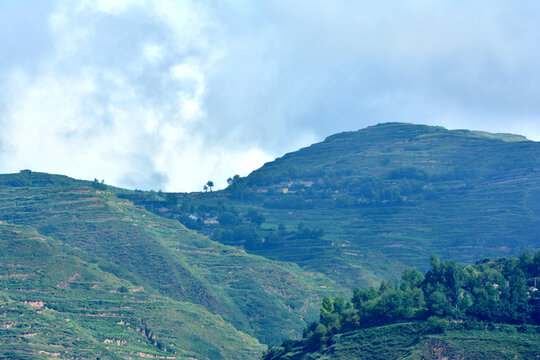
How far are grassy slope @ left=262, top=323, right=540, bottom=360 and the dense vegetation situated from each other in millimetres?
598

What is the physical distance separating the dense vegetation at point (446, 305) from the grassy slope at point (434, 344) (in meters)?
0.60

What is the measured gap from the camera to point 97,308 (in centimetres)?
18762

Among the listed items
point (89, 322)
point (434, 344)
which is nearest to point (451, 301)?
point (434, 344)

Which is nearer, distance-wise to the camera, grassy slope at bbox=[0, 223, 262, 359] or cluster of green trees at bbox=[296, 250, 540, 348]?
cluster of green trees at bbox=[296, 250, 540, 348]

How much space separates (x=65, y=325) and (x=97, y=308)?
13.3 metres

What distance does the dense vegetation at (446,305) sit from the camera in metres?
143

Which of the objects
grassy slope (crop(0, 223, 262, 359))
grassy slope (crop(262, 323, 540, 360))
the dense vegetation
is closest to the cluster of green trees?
the dense vegetation

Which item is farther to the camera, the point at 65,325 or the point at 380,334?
the point at 65,325

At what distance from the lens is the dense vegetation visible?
143 m

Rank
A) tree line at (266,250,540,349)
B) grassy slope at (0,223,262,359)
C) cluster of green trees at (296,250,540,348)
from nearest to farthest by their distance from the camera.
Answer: tree line at (266,250,540,349)
cluster of green trees at (296,250,540,348)
grassy slope at (0,223,262,359)

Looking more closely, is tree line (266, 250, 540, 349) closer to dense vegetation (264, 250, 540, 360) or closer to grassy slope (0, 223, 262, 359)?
dense vegetation (264, 250, 540, 360)

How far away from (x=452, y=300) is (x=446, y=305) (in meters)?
3.04

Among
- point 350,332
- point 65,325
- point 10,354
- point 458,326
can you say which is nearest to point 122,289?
point 65,325

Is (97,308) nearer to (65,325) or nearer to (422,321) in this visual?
(65,325)
